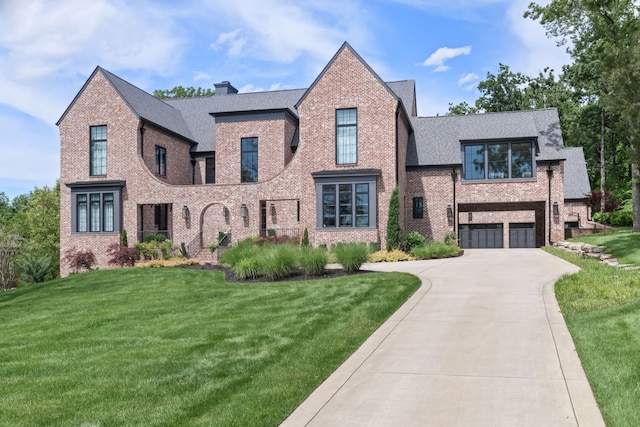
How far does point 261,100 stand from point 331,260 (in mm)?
18494

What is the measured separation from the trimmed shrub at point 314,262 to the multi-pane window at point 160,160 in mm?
17340

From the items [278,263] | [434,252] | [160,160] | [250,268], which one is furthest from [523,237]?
[160,160]

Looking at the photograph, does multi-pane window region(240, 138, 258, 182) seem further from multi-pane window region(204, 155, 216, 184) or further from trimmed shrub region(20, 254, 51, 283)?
trimmed shrub region(20, 254, 51, 283)

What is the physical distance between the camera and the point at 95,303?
13.8m

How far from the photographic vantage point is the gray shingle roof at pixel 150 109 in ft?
95.6

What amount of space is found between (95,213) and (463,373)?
2674cm

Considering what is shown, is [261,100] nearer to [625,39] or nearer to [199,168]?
[199,168]

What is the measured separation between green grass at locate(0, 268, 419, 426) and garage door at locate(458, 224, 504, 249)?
64.3 ft

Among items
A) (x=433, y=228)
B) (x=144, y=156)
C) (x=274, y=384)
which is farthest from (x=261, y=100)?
(x=274, y=384)

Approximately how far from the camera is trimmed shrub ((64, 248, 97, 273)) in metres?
28.0

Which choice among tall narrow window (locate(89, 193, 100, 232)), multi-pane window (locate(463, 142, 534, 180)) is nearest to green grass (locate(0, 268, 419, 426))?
tall narrow window (locate(89, 193, 100, 232))

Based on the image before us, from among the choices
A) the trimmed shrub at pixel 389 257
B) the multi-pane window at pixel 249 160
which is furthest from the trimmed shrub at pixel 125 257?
the trimmed shrub at pixel 389 257

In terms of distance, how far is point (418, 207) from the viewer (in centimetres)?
→ 2933

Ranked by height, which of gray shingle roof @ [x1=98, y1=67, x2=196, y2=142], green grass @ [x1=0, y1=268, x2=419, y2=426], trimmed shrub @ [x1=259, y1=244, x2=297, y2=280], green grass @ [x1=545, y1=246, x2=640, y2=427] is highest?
gray shingle roof @ [x1=98, y1=67, x2=196, y2=142]
